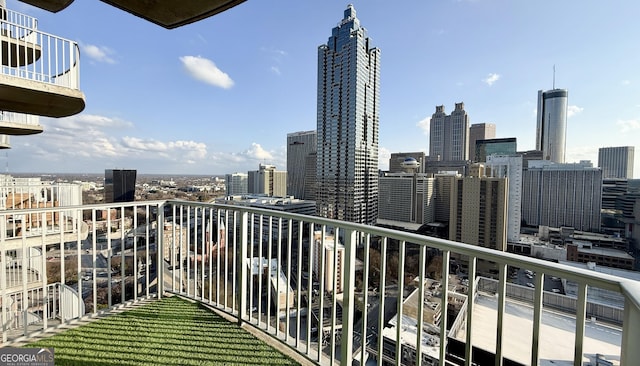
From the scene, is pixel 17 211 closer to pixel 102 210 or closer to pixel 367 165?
pixel 102 210

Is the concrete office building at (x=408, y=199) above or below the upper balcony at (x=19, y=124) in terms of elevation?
below

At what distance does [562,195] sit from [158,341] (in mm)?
36712

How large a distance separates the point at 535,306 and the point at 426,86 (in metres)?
14.8

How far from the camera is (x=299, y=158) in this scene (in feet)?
117

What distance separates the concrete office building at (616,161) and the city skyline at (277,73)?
16121 mm

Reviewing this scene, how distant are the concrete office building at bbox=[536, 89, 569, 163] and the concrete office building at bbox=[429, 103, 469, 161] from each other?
37.7ft

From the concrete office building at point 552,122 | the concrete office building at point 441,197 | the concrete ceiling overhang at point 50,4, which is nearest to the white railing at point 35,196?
the concrete ceiling overhang at point 50,4

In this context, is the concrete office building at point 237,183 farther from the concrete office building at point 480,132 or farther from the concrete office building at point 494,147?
the concrete office building at point 480,132

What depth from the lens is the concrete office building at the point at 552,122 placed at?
4181 cm

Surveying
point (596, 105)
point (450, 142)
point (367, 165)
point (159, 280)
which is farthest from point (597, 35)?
point (450, 142)

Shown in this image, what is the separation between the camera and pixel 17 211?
1.83 metres


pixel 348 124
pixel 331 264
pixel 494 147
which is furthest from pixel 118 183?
pixel 494 147

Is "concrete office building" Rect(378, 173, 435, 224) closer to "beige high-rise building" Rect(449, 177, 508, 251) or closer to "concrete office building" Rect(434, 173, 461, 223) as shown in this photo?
"concrete office building" Rect(434, 173, 461, 223)

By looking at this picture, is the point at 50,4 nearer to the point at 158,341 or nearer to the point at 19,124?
the point at 158,341
